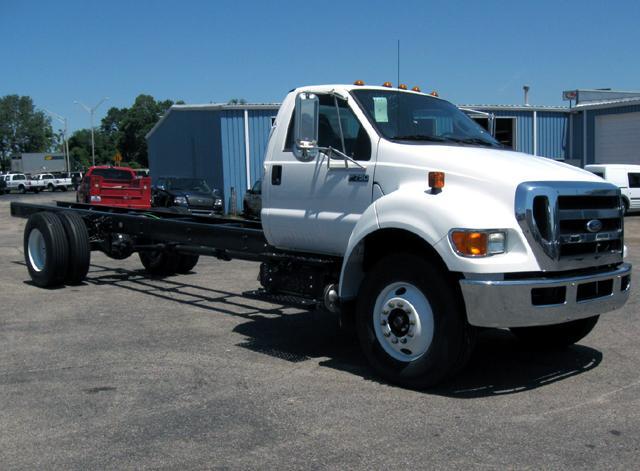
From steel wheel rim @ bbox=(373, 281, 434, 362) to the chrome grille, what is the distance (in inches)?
37.7

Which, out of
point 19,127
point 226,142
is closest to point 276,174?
point 226,142

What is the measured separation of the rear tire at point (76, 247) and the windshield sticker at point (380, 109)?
5755 mm

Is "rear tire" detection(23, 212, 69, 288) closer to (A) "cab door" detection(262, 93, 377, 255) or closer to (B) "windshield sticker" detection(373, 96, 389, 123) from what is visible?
(A) "cab door" detection(262, 93, 377, 255)

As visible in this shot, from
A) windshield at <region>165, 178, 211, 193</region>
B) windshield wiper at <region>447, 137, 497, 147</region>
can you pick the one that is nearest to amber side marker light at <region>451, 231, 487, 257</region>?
windshield wiper at <region>447, 137, 497, 147</region>

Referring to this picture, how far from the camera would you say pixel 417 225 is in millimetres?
5488

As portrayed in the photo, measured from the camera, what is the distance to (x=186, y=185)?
28.1m

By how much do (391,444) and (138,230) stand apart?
21.5 ft

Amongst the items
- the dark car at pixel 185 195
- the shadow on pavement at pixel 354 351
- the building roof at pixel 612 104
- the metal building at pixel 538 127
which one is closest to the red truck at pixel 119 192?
the shadow on pavement at pixel 354 351

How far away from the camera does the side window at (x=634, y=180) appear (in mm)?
26297

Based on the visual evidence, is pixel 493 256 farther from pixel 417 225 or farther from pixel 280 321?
pixel 280 321

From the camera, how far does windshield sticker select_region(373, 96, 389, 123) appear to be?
6461 millimetres

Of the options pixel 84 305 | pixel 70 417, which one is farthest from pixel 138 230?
pixel 70 417

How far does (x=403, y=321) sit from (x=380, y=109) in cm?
196

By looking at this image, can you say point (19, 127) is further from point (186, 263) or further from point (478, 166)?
point (478, 166)
